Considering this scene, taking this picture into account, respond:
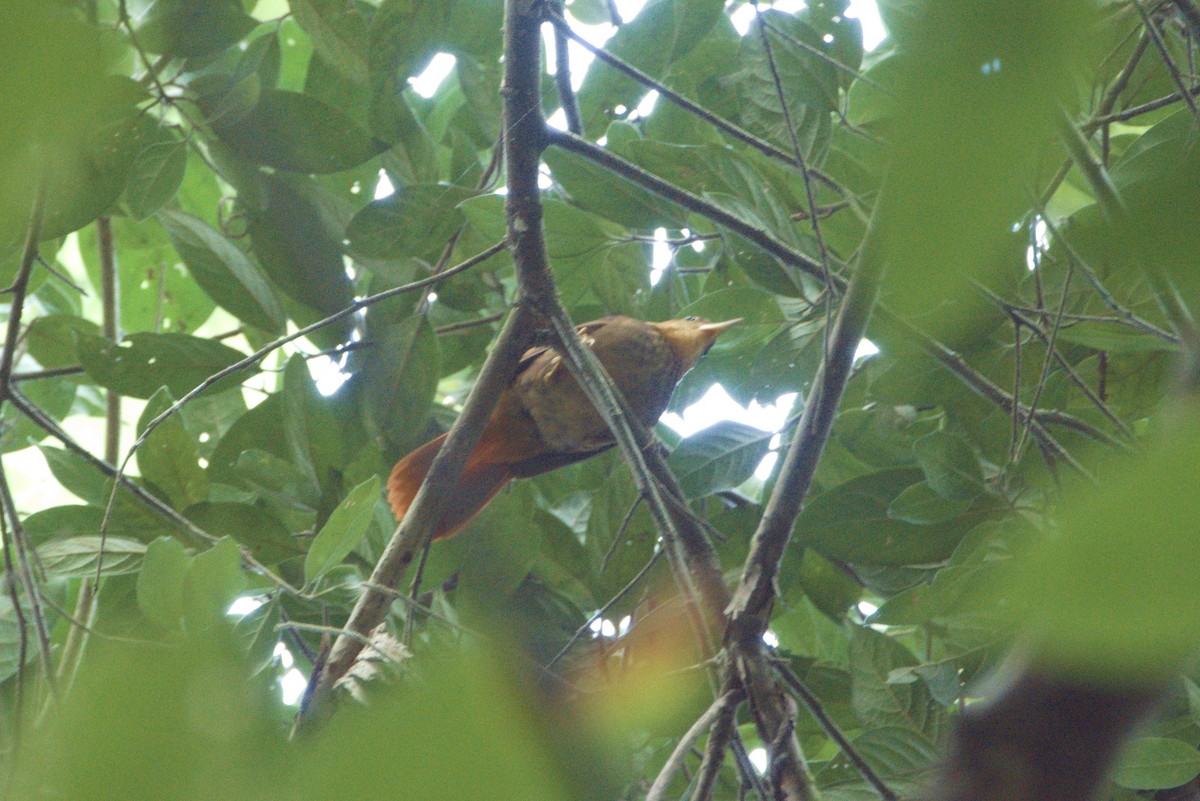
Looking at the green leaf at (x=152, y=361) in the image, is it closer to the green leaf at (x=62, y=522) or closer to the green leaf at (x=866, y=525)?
the green leaf at (x=62, y=522)

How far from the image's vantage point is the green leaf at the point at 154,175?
6.35 ft

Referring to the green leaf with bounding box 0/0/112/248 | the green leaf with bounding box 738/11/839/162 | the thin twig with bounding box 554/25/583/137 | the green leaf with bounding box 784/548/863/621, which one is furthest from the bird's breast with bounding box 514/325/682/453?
the green leaf with bounding box 0/0/112/248

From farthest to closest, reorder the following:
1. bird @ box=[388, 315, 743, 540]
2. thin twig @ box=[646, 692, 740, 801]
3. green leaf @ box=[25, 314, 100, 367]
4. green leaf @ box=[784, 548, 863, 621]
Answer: bird @ box=[388, 315, 743, 540] → green leaf @ box=[25, 314, 100, 367] → green leaf @ box=[784, 548, 863, 621] → thin twig @ box=[646, 692, 740, 801]

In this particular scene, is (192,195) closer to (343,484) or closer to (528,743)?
(343,484)

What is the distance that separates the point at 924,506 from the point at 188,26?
5.39 feet

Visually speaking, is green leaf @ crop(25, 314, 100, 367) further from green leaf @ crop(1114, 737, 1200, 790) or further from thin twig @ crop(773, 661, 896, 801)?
green leaf @ crop(1114, 737, 1200, 790)

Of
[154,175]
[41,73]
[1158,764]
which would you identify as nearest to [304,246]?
[154,175]

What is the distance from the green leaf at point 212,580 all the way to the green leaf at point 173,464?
79 cm

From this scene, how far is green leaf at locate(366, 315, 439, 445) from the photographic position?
210 centimetres

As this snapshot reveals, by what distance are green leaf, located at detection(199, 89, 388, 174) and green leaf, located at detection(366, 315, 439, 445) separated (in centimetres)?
37

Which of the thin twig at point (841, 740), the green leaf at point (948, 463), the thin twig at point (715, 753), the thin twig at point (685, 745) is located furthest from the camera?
the green leaf at point (948, 463)

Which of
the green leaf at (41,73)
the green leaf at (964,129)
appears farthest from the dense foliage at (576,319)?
the green leaf at (41,73)

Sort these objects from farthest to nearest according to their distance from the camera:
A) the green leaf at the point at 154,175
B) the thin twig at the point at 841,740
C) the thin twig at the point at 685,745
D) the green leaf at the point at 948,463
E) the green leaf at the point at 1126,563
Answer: the green leaf at the point at 154,175 < the green leaf at the point at 948,463 < the thin twig at the point at 841,740 < the thin twig at the point at 685,745 < the green leaf at the point at 1126,563

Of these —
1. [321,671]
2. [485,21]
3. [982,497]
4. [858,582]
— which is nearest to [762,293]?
[982,497]
